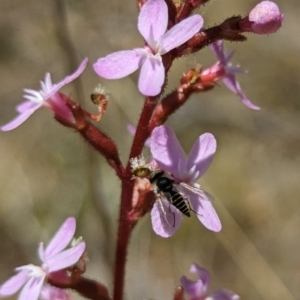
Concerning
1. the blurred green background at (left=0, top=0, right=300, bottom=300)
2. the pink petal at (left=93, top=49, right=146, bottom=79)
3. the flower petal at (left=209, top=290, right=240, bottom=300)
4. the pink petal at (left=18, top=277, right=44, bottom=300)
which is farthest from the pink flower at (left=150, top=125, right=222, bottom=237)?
the blurred green background at (left=0, top=0, right=300, bottom=300)

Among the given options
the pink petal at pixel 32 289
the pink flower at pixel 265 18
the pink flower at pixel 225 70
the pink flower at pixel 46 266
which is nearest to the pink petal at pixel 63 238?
the pink flower at pixel 46 266

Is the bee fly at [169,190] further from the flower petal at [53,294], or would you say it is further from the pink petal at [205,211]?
the flower petal at [53,294]

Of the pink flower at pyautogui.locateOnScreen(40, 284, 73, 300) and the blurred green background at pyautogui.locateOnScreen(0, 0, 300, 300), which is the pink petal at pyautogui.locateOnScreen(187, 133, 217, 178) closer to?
the pink flower at pyautogui.locateOnScreen(40, 284, 73, 300)

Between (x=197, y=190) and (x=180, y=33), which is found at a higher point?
(x=180, y=33)

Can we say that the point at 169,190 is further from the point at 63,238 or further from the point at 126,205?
the point at 63,238

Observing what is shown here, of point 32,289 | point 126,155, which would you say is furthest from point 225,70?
point 126,155

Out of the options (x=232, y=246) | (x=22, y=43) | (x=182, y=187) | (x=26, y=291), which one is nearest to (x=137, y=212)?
(x=182, y=187)

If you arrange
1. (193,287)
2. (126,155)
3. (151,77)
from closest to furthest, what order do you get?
(151,77) → (193,287) → (126,155)
